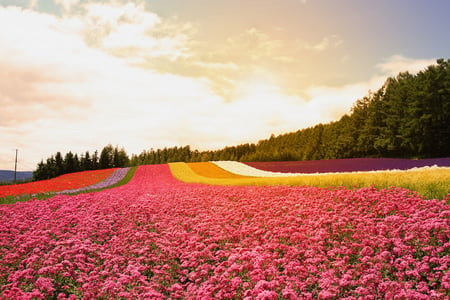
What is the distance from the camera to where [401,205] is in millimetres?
9203

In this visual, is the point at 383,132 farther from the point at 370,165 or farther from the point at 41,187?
the point at 41,187

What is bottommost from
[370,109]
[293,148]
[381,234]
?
[381,234]

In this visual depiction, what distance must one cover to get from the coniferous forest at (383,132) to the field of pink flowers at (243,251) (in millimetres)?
38061

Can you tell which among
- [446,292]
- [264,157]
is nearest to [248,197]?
[446,292]

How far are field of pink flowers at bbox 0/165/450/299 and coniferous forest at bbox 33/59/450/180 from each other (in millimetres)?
38061

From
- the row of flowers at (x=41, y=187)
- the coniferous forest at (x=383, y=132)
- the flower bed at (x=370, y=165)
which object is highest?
the coniferous forest at (x=383, y=132)

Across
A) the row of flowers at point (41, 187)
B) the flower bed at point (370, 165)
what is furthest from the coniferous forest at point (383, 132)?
the row of flowers at point (41, 187)

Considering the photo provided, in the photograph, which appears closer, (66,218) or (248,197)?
(66,218)

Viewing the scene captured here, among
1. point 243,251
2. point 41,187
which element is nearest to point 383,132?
point 41,187

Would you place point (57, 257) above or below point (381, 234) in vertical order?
below

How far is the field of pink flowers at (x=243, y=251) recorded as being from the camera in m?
5.70

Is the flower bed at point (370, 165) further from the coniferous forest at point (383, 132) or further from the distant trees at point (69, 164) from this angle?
the distant trees at point (69, 164)

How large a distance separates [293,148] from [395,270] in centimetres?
7001

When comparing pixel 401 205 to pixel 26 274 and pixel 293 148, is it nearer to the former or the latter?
pixel 26 274
